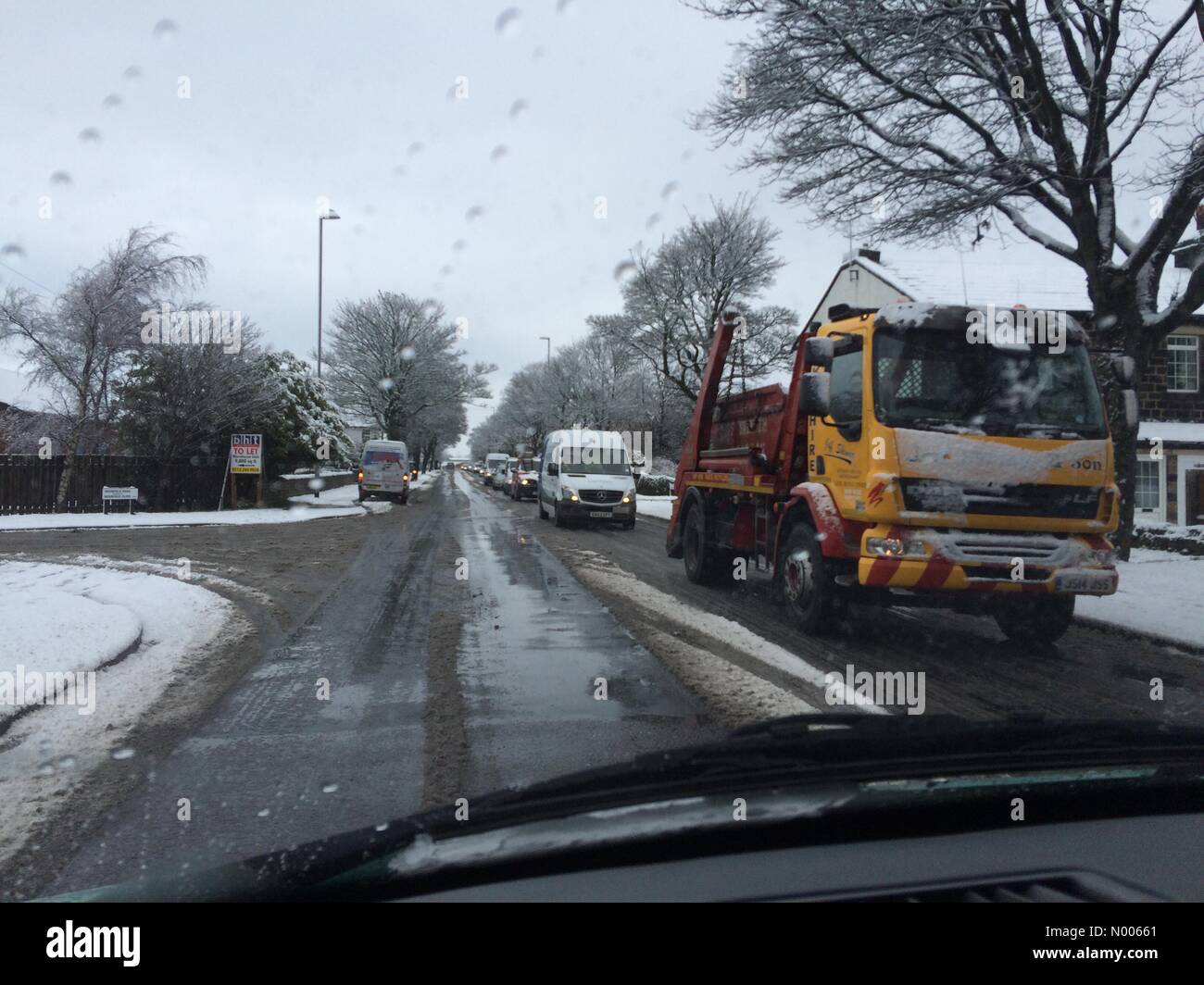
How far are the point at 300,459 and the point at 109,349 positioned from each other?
7.62 meters

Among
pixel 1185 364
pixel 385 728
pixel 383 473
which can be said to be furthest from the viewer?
pixel 383 473

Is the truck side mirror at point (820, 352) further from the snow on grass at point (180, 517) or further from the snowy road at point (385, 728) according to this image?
the snow on grass at point (180, 517)

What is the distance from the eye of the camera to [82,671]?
630cm

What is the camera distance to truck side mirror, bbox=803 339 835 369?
779 centimetres

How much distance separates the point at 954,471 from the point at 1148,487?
74.0 feet

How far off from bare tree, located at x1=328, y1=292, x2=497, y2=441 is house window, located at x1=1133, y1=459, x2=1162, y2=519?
1606 inches

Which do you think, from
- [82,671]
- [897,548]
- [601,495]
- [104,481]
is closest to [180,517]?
[104,481]

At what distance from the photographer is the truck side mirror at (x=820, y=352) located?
7.79 m

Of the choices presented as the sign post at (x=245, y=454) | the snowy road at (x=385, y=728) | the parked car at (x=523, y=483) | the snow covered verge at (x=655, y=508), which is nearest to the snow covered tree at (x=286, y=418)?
the sign post at (x=245, y=454)

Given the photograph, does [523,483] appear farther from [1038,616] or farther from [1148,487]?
[1038,616]

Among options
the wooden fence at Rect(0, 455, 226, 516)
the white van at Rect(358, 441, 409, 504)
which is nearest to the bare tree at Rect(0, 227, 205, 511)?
the wooden fence at Rect(0, 455, 226, 516)

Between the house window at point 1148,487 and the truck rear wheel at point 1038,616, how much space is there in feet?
67.7

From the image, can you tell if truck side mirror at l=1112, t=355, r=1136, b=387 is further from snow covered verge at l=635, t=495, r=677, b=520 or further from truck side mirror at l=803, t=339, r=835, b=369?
snow covered verge at l=635, t=495, r=677, b=520

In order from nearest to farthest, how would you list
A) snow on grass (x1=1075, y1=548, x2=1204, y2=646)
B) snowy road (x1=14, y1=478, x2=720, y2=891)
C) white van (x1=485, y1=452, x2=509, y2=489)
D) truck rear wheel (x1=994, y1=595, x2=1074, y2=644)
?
1. snowy road (x1=14, y1=478, x2=720, y2=891)
2. truck rear wheel (x1=994, y1=595, x2=1074, y2=644)
3. snow on grass (x1=1075, y1=548, x2=1204, y2=646)
4. white van (x1=485, y1=452, x2=509, y2=489)
